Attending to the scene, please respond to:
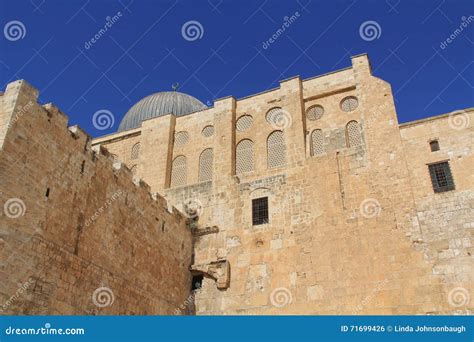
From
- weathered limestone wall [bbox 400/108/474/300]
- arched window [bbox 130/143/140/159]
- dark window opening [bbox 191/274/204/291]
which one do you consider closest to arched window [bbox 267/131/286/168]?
weathered limestone wall [bbox 400/108/474/300]

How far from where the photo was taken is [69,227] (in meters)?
11.6

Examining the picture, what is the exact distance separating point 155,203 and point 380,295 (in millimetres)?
7701

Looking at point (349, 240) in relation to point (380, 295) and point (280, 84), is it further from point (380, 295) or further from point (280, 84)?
point (280, 84)

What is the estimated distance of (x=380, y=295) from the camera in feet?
45.3

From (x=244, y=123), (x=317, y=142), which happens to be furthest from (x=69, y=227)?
(x=317, y=142)

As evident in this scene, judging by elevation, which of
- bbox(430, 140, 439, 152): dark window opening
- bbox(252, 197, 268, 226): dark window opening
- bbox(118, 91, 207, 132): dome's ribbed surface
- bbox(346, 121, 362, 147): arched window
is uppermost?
bbox(118, 91, 207, 132): dome's ribbed surface

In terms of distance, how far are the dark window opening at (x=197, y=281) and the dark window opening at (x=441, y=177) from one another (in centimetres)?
860

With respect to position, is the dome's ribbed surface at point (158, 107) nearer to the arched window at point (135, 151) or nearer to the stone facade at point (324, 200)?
the arched window at point (135, 151)

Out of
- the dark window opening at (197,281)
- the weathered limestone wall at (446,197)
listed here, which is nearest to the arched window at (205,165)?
the dark window opening at (197,281)

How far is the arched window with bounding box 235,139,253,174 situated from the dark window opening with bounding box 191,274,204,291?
4.23 m

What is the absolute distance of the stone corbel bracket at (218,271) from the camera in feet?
52.0

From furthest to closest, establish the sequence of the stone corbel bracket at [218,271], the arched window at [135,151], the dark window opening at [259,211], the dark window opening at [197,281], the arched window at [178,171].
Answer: the arched window at [135,151] → the arched window at [178,171] → the dark window opening at [197,281] → the dark window opening at [259,211] → the stone corbel bracket at [218,271]

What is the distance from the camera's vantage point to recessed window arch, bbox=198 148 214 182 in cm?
1885

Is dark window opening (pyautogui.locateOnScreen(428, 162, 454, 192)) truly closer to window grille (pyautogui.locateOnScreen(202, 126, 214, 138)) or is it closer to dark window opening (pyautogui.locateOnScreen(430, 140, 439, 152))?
dark window opening (pyautogui.locateOnScreen(430, 140, 439, 152))
